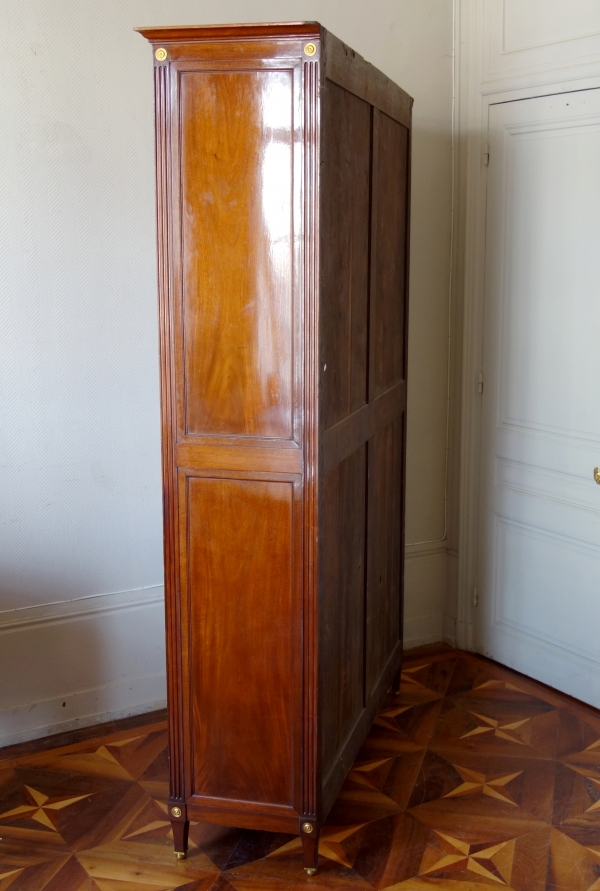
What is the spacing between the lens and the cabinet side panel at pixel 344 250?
7.38 ft

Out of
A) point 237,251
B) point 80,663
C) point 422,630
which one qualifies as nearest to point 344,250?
point 237,251

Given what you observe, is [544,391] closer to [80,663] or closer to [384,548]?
[384,548]

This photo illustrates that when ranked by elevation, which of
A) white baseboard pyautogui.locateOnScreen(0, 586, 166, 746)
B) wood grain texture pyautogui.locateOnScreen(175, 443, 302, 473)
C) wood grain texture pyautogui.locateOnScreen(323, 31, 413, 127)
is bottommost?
white baseboard pyautogui.locateOnScreen(0, 586, 166, 746)

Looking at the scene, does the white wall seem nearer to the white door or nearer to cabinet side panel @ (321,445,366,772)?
the white door

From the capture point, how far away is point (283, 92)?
2125 mm

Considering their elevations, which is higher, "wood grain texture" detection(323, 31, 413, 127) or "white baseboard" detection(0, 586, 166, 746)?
"wood grain texture" detection(323, 31, 413, 127)

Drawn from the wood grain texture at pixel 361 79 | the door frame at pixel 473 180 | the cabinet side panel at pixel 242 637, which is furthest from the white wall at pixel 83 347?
the cabinet side panel at pixel 242 637

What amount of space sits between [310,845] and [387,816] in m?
0.38

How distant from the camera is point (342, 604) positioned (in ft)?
8.64

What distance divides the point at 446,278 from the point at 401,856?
7.63 ft

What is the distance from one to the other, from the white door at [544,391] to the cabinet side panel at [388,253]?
0.52m

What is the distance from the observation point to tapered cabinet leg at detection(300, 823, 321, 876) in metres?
2.44

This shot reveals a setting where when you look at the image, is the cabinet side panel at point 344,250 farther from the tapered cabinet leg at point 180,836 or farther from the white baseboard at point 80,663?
the white baseboard at point 80,663

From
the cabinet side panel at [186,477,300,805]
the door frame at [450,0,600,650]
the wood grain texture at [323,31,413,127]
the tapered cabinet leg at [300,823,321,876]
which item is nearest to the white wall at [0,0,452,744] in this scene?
the door frame at [450,0,600,650]
